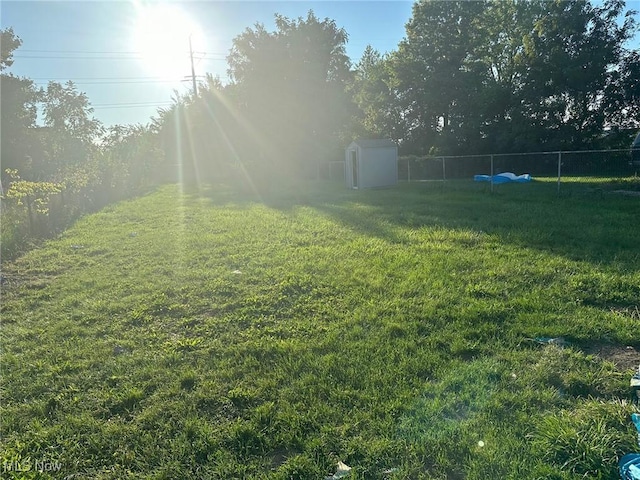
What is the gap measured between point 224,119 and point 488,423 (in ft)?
105

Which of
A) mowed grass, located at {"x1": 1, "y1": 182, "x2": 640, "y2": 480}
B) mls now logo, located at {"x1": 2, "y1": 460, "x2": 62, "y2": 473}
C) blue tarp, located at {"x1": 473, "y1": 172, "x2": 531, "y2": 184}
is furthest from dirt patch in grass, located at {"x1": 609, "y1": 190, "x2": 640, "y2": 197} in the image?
mls now logo, located at {"x1": 2, "y1": 460, "x2": 62, "y2": 473}

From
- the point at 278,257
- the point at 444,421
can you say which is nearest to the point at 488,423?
the point at 444,421

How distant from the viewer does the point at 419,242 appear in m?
6.58

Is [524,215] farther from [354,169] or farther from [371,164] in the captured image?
[354,169]

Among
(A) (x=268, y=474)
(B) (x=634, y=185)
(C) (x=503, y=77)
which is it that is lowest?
(A) (x=268, y=474)

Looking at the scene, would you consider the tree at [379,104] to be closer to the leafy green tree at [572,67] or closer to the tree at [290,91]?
the tree at [290,91]

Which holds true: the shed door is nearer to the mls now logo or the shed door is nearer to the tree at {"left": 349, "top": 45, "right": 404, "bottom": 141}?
the tree at {"left": 349, "top": 45, "right": 404, "bottom": 141}

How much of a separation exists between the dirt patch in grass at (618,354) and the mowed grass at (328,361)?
43mm

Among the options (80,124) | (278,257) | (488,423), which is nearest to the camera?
(488,423)

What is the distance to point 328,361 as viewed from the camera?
298 centimetres

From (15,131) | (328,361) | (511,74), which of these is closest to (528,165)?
(511,74)

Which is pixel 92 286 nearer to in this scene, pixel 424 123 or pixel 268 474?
pixel 268 474

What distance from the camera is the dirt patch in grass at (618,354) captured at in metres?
2.72

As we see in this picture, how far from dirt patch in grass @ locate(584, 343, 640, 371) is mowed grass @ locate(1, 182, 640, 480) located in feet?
0.14
